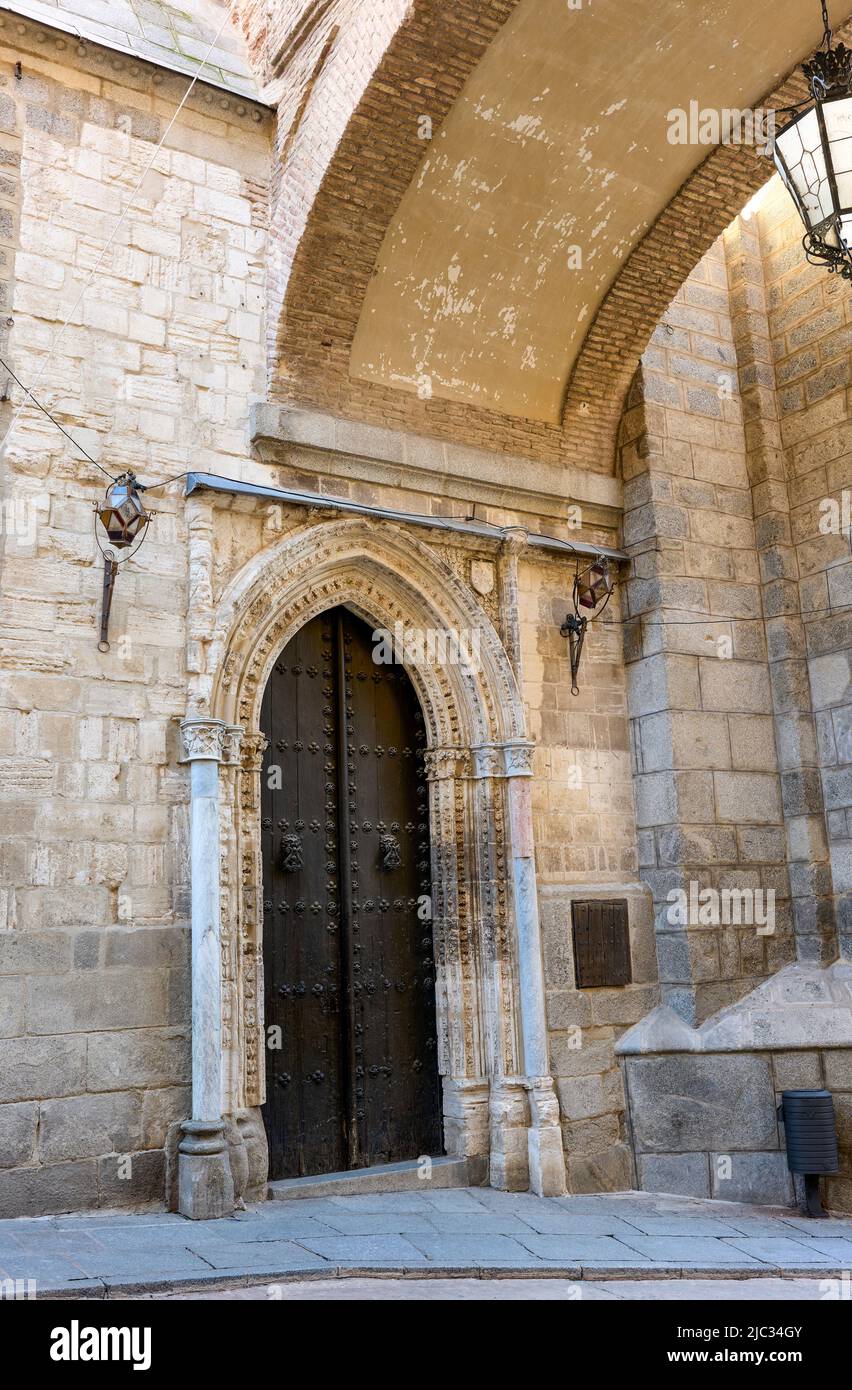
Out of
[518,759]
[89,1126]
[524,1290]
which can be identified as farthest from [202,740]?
[524,1290]

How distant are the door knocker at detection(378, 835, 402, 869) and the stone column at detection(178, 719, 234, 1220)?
3.91 feet

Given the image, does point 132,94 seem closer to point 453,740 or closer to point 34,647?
point 34,647

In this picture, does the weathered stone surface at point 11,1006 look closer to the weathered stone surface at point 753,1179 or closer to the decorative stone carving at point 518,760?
A: the decorative stone carving at point 518,760

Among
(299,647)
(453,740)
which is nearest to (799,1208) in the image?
(453,740)

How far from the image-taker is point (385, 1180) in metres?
5.77

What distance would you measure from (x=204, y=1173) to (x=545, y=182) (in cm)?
536

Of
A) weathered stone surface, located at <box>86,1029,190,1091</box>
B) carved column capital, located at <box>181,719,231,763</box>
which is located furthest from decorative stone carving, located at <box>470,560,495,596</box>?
weathered stone surface, located at <box>86,1029,190,1091</box>

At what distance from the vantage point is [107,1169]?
493cm

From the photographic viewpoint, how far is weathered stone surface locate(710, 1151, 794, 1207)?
6.07 meters

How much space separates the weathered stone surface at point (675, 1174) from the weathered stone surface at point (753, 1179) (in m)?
Result: 0.06

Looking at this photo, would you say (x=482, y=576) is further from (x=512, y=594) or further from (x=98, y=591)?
(x=98, y=591)

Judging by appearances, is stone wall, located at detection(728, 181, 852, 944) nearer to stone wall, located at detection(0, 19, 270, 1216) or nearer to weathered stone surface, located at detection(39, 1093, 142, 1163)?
stone wall, located at detection(0, 19, 270, 1216)

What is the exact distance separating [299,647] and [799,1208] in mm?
3942

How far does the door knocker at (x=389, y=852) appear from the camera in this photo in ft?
20.4
